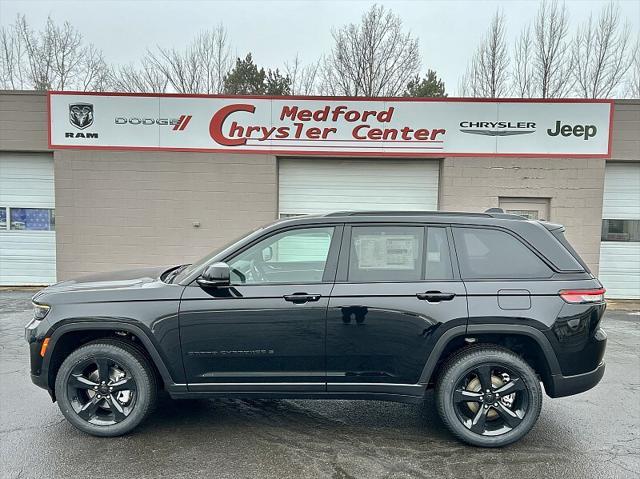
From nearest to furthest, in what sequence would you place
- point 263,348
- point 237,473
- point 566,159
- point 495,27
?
point 237,473 → point 263,348 → point 566,159 → point 495,27

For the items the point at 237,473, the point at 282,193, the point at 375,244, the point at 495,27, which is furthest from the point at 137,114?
the point at 495,27

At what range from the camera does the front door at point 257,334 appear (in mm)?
3363

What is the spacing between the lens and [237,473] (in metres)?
3.02

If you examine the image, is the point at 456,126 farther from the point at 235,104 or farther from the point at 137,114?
the point at 137,114

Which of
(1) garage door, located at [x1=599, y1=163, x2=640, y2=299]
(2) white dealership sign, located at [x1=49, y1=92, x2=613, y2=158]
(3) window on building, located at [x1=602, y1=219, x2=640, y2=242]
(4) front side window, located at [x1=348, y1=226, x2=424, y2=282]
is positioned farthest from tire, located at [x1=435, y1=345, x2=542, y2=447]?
(3) window on building, located at [x1=602, y1=219, x2=640, y2=242]

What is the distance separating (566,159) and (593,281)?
7455mm

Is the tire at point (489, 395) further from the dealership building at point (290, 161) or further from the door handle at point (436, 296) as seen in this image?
the dealership building at point (290, 161)

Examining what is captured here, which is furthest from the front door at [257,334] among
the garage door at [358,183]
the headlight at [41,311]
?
the garage door at [358,183]

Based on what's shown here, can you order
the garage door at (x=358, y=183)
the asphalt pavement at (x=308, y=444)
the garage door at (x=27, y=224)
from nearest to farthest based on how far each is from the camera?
the asphalt pavement at (x=308, y=444) → the garage door at (x=358, y=183) → the garage door at (x=27, y=224)

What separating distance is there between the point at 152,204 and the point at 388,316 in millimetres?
8097

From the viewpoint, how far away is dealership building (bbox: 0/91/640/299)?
31.9 ft

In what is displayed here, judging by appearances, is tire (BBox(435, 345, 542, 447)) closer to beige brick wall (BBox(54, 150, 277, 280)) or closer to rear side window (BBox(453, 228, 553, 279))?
rear side window (BBox(453, 228, 553, 279))

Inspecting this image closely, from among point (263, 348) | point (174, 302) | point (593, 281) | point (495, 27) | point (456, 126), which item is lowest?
point (263, 348)

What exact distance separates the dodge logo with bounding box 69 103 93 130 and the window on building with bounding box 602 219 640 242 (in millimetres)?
12291
